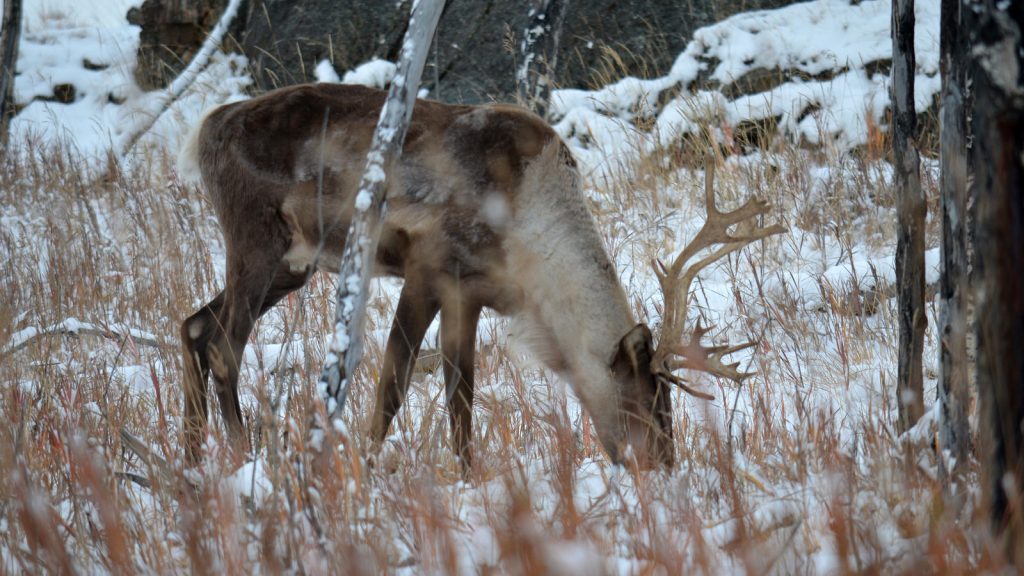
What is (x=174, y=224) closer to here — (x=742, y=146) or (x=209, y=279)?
→ (x=209, y=279)

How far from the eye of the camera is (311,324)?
538cm

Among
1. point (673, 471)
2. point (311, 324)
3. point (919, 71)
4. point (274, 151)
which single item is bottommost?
point (673, 471)

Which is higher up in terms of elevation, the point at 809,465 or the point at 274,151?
the point at 274,151

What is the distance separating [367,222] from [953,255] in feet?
4.82

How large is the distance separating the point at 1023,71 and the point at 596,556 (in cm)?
124

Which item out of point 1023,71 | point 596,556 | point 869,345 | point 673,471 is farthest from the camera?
point 869,345

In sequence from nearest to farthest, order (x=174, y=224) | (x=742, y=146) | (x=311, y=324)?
(x=311, y=324), (x=174, y=224), (x=742, y=146)

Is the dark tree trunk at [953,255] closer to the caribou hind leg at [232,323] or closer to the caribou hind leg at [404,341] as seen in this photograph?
the caribou hind leg at [404,341]

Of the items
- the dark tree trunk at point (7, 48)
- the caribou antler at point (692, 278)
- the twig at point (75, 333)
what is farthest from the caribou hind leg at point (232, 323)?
the dark tree trunk at point (7, 48)

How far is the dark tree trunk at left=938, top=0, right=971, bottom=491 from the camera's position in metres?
2.16

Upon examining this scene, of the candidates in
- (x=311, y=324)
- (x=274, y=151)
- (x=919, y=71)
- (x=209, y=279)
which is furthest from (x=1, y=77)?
(x=919, y=71)

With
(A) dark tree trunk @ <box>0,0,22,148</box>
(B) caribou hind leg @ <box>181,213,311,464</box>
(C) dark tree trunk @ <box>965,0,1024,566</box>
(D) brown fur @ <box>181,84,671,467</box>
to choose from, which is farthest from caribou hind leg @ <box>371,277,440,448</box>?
(A) dark tree trunk @ <box>0,0,22,148</box>

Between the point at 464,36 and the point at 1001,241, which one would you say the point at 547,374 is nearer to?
the point at 1001,241

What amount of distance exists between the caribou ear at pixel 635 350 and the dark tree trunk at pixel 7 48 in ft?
23.8
